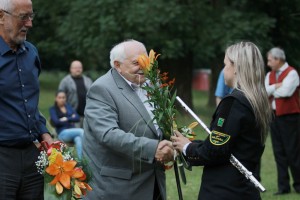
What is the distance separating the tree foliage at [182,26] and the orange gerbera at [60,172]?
535 inches

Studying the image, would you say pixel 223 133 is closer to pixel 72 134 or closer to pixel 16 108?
pixel 16 108

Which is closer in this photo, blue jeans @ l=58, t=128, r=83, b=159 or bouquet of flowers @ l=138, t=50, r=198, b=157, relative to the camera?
bouquet of flowers @ l=138, t=50, r=198, b=157

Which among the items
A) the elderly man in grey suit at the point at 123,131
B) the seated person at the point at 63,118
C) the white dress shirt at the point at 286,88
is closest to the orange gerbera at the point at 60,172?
the elderly man in grey suit at the point at 123,131

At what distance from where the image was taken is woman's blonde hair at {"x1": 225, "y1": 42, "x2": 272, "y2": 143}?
5000mm

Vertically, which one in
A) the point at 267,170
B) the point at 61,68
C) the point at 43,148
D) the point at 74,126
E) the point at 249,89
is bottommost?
the point at 61,68

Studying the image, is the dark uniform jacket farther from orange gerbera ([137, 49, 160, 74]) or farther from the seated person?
the seated person

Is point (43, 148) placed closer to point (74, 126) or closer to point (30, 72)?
point (30, 72)

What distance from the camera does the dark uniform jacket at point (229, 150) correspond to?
4926 mm

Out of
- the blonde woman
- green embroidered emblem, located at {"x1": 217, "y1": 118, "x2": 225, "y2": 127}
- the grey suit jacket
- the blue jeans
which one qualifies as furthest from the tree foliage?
green embroidered emblem, located at {"x1": 217, "y1": 118, "x2": 225, "y2": 127}

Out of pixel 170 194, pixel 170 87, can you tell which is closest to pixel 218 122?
pixel 170 87

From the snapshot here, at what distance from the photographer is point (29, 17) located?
497 cm

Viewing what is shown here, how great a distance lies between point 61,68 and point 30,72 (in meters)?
36.6

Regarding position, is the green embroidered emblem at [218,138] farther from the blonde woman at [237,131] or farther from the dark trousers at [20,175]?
the dark trousers at [20,175]

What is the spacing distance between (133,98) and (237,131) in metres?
0.99
